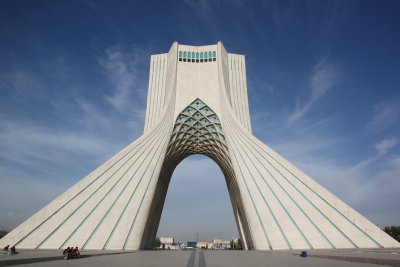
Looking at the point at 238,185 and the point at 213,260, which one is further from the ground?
the point at 238,185

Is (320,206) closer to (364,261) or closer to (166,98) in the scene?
(364,261)

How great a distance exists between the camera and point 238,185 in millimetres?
18031

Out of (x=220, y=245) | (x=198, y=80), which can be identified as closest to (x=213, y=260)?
(x=198, y=80)

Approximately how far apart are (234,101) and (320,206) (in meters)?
11.4

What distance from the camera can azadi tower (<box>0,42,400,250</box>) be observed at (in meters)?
13.2

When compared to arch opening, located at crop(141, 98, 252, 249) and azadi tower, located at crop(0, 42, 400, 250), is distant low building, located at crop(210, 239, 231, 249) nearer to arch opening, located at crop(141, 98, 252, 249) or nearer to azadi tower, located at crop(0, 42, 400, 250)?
arch opening, located at crop(141, 98, 252, 249)

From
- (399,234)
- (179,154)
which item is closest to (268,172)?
(179,154)

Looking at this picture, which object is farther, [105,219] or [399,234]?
[399,234]

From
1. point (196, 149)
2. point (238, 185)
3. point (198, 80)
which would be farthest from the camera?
point (196, 149)

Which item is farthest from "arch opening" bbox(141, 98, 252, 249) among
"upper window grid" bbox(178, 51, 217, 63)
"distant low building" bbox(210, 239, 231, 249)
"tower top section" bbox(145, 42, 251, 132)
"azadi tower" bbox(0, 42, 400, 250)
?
"distant low building" bbox(210, 239, 231, 249)

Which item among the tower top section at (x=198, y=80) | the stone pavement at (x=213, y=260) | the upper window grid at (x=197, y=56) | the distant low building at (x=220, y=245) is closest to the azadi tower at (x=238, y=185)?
the tower top section at (x=198, y=80)

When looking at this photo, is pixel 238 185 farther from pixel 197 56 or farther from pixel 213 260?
pixel 197 56

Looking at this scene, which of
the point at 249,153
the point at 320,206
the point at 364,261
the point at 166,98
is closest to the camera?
the point at 364,261

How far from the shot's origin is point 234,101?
895 inches
